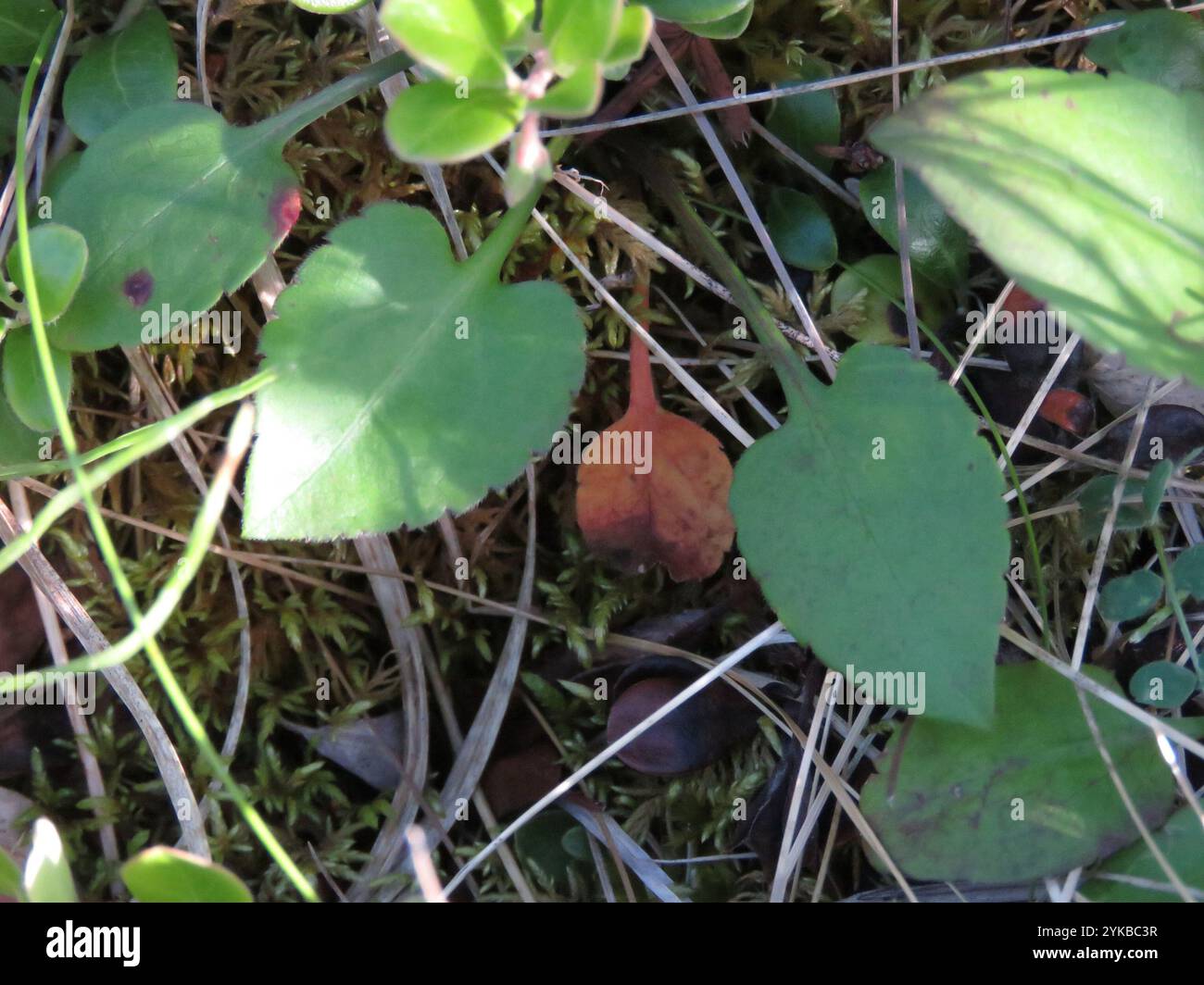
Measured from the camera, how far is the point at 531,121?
3.63 ft

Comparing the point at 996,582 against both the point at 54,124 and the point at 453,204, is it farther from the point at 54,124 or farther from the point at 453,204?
the point at 54,124

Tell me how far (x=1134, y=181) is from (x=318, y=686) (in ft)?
4.17

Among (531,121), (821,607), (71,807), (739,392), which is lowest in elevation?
(71,807)

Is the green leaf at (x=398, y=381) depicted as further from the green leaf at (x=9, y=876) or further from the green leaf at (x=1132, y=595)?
the green leaf at (x=1132, y=595)

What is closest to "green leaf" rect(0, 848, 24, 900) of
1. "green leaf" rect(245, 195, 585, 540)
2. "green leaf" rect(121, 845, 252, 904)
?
"green leaf" rect(121, 845, 252, 904)

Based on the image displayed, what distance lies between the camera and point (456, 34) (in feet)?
3.69

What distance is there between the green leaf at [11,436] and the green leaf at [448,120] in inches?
26.1

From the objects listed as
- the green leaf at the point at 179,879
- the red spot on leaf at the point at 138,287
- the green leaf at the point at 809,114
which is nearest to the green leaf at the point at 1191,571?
the green leaf at the point at 809,114

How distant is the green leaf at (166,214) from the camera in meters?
1.29

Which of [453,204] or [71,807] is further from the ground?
[453,204]

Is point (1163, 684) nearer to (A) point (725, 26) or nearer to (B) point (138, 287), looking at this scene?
(A) point (725, 26)

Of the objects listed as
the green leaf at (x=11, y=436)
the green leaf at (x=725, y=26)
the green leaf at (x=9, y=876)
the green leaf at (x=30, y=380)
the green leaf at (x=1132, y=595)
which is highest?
the green leaf at (x=725, y=26)

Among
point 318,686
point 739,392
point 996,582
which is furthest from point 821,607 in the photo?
point 318,686

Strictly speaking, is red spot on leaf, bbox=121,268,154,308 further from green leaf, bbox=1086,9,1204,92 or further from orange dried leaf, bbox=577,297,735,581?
green leaf, bbox=1086,9,1204,92
